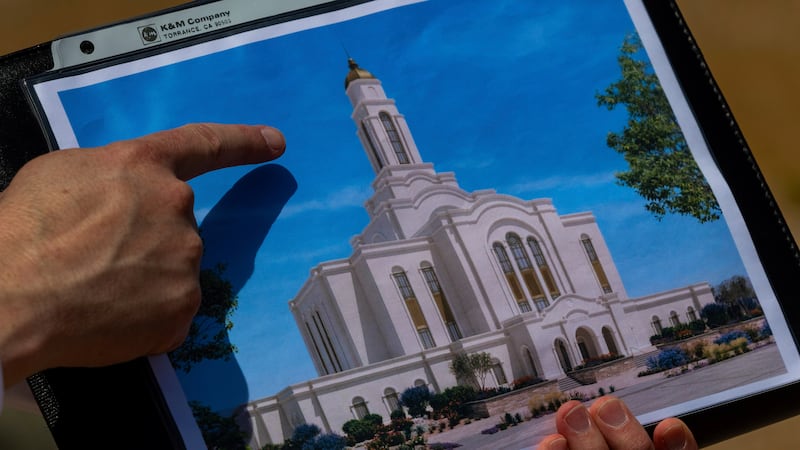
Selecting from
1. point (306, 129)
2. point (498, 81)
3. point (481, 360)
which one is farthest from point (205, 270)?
point (498, 81)

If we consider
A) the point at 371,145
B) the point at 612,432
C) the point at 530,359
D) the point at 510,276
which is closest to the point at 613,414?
the point at 612,432

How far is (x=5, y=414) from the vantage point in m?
1.43

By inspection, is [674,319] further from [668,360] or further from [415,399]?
[415,399]

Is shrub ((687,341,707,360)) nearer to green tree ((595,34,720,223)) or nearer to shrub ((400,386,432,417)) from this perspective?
green tree ((595,34,720,223))

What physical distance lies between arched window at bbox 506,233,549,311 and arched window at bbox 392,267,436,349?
0.49 ft

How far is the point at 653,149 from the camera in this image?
44.0 inches

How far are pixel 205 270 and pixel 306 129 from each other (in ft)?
0.77

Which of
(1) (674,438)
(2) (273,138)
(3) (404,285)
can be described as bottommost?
(1) (674,438)

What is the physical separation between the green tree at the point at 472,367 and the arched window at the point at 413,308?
0.05 metres

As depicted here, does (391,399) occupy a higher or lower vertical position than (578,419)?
higher

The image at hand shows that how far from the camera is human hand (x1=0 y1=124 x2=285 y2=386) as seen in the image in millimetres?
821

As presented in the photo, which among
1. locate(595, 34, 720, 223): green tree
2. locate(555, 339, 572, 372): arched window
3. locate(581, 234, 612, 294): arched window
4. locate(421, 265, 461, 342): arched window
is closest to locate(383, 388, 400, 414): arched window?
locate(421, 265, 461, 342): arched window

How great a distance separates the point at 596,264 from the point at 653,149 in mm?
179

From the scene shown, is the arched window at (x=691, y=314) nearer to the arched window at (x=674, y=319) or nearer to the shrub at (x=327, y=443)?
the arched window at (x=674, y=319)
